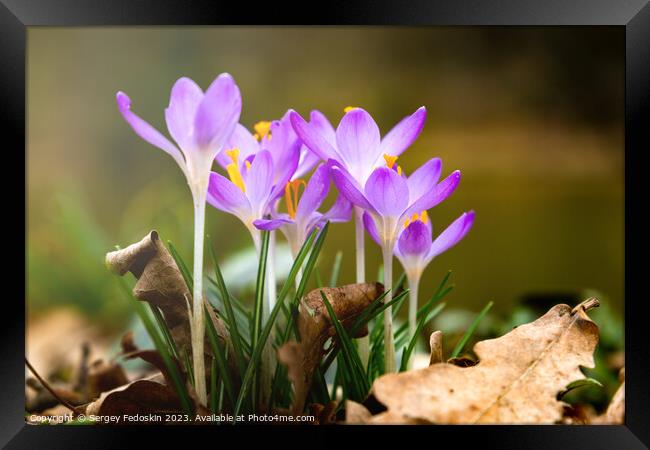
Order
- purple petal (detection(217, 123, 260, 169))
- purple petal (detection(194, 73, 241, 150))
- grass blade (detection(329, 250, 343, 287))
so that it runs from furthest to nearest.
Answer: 1. grass blade (detection(329, 250, 343, 287))
2. purple petal (detection(217, 123, 260, 169))
3. purple petal (detection(194, 73, 241, 150))

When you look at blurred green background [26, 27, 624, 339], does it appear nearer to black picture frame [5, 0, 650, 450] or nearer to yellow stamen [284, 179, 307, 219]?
black picture frame [5, 0, 650, 450]

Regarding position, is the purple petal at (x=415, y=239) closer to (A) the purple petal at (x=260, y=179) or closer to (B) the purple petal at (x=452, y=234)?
(B) the purple petal at (x=452, y=234)

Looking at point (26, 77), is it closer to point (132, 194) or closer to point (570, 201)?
point (132, 194)

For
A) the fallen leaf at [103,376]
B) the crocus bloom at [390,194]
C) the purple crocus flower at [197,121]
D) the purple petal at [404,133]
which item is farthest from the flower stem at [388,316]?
the fallen leaf at [103,376]

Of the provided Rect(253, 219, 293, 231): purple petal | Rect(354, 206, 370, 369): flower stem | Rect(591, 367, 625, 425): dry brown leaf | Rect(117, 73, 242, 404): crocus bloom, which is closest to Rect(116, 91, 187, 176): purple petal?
Rect(117, 73, 242, 404): crocus bloom

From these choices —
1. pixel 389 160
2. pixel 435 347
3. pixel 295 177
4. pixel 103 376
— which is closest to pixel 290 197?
pixel 295 177

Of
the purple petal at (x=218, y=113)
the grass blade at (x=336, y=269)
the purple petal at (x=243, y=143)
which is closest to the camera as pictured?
the purple petal at (x=218, y=113)

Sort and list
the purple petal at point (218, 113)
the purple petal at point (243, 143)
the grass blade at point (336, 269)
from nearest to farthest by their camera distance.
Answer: the purple petal at point (218, 113) → the purple petal at point (243, 143) → the grass blade at point (336, 269)
